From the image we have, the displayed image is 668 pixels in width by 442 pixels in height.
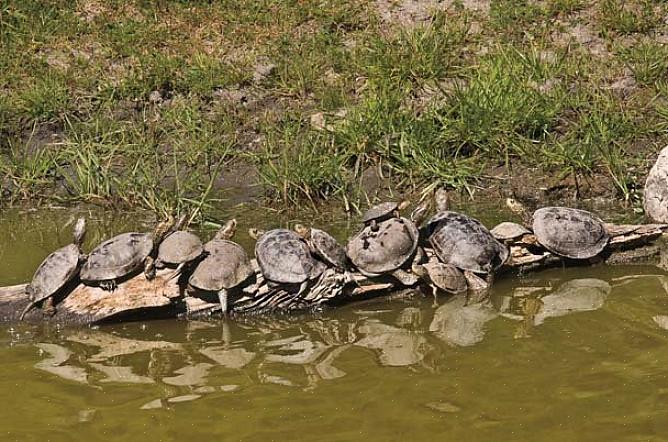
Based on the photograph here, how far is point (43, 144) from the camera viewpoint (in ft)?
30.2

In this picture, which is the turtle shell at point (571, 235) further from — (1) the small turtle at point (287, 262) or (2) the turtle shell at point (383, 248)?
(1) the small turtle at point (287, 262)

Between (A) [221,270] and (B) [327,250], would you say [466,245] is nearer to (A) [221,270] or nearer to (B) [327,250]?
(B) [327,250]

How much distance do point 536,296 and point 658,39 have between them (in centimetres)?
497

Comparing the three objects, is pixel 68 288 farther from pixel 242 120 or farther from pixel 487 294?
pixel 242 120

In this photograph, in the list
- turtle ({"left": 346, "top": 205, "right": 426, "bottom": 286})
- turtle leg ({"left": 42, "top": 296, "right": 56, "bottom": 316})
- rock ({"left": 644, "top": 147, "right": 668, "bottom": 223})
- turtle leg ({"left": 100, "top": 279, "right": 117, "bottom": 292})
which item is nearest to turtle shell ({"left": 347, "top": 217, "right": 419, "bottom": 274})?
turtle ({"left": 346, "top": 205, "right": 426, "bottom": 286})

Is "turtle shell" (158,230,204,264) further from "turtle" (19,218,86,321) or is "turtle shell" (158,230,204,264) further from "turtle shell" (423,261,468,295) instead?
"turtle shell" (423,261,468,295)

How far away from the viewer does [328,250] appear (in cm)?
606

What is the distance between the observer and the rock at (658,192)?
7238 millimetres

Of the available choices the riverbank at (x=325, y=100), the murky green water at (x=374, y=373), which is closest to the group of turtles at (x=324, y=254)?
the murky green water at (x=374, y=373)

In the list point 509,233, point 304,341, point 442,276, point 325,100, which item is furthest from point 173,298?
point 325,100

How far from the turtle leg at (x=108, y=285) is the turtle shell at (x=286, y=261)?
0.89 metres

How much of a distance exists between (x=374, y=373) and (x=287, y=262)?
1.19m

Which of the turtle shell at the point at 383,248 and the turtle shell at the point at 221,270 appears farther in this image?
the turtle shell at the point at 383,248

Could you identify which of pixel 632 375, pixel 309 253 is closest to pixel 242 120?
pixel 309 253
